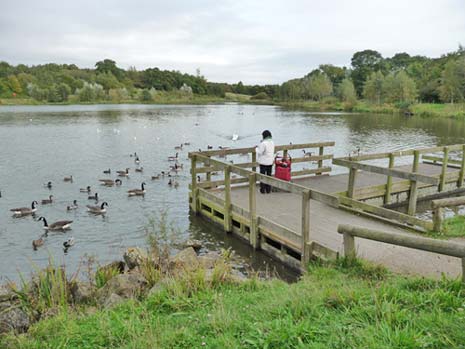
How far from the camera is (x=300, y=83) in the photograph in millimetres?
132250

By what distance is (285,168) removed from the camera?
1228 cm

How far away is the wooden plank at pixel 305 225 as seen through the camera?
8.17 metres

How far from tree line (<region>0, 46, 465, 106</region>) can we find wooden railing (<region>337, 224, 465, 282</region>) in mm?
73861

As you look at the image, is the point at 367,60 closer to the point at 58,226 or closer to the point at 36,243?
the point at 58,226

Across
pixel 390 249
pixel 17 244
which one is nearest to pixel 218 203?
pixel 390 249

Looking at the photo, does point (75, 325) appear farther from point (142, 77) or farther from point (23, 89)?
point (142, 77)

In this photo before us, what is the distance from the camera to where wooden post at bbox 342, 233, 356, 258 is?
6.34m

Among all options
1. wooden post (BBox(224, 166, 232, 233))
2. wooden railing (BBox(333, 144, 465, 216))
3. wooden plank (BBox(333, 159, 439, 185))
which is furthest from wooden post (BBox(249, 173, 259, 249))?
wooden plank (BBox(333, 159, 439, 185))

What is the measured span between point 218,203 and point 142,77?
16394cm

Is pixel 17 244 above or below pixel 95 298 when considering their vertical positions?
below

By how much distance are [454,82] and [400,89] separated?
14156 millimetres

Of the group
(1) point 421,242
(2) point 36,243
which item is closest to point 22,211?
(2) point 36,243

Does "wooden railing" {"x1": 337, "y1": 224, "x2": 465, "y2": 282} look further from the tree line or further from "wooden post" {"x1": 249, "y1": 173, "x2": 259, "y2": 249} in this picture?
the tree line

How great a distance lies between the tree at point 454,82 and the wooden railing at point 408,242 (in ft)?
242
